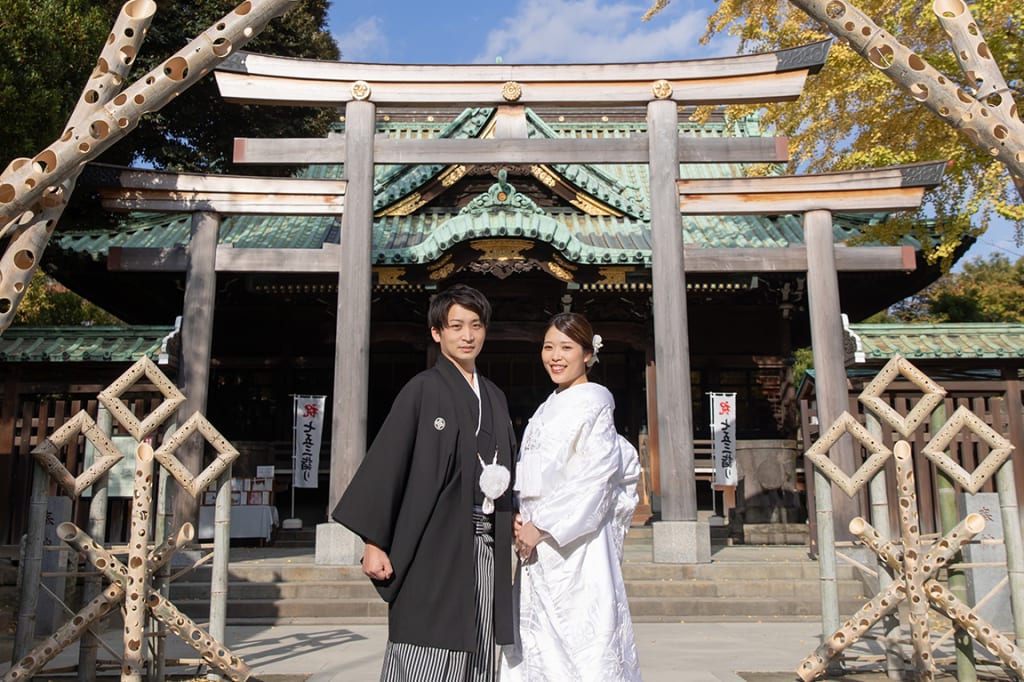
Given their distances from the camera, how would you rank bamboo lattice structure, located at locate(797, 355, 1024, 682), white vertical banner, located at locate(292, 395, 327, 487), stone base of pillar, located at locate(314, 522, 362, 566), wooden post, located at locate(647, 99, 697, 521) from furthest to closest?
white vertical banner, located at locate(292, 395, 327, 487) → wooden post, located at locate(647, 99, 697, 521) → stone base of pillar, located at locate(314, 522, 362, 566) → bamboo lattice structure, located at locate(797, 355, 1024, 682)

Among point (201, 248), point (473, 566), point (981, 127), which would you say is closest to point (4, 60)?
point (201, 248)

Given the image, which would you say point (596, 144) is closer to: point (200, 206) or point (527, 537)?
point (200, 206)

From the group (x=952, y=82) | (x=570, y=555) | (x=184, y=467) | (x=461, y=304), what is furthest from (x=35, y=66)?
(x=952, y=82)

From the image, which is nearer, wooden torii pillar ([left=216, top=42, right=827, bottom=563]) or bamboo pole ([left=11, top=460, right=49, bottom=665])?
bamboo pole ([left=11, top=460, right=49, bottom=665])

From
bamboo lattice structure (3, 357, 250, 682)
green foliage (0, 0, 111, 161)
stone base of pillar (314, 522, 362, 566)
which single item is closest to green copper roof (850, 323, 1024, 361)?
stone base of pillar (314, 522, 362, 566)

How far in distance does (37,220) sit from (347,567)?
527cm

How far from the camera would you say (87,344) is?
891 cm

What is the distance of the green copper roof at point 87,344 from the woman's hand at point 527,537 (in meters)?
6.59

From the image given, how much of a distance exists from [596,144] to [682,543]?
4.65m

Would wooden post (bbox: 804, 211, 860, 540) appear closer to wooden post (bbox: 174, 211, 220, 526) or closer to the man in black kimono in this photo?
the man in black kimono

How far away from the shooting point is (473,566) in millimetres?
3262

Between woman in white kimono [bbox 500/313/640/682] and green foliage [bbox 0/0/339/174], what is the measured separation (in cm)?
607

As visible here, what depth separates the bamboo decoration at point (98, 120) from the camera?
12.0ft

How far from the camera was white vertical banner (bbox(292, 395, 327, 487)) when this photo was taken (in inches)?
463
